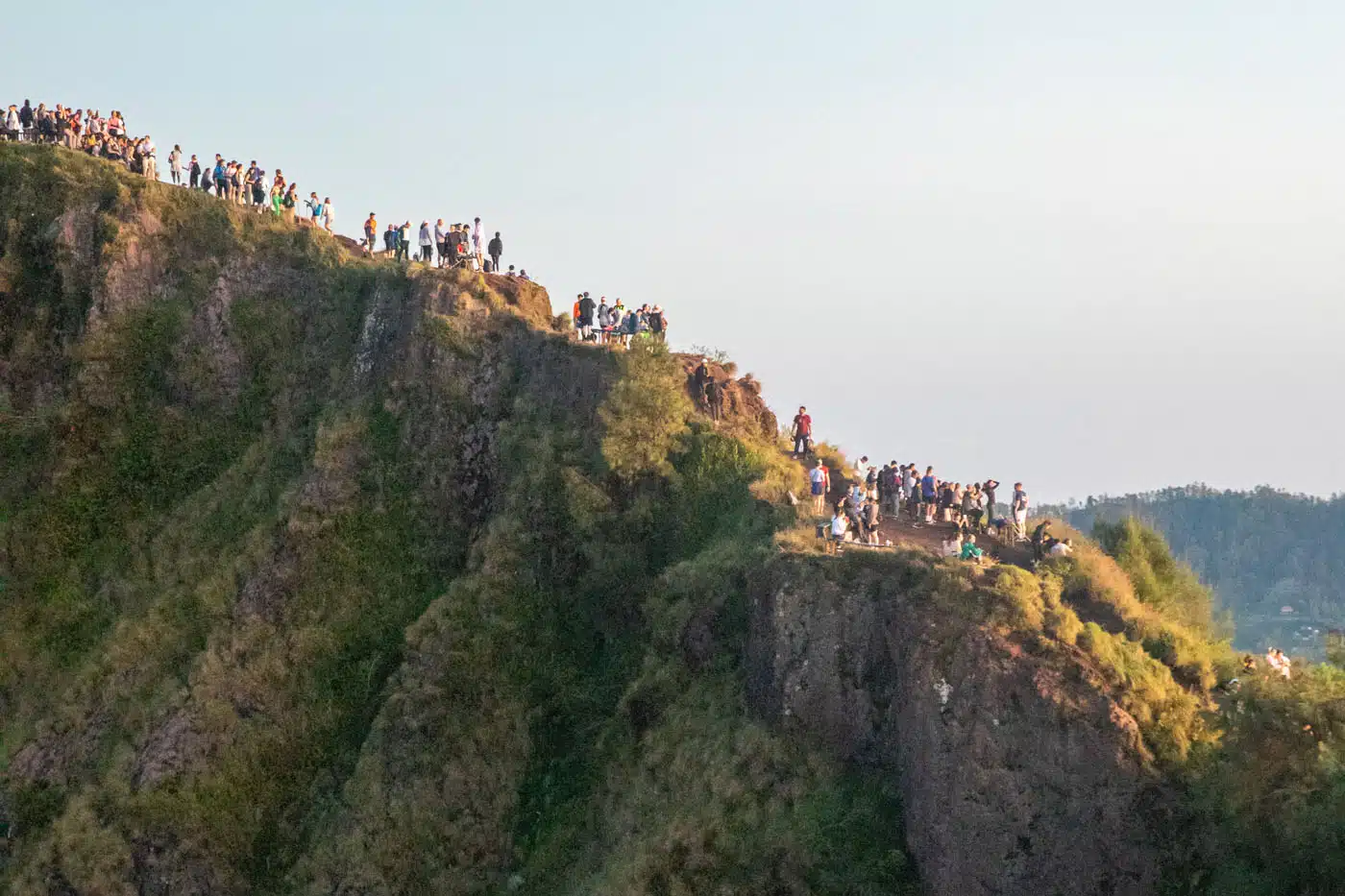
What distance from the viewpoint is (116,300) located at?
4588cm

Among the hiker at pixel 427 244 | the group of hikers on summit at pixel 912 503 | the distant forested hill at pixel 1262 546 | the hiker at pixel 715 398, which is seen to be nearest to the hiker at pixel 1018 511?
the group of hikers on summit at pixel 912 503

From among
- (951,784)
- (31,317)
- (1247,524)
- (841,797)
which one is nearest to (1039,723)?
(951,784)

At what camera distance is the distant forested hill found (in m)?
170

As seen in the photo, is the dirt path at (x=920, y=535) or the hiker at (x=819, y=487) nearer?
the dirt path at (x=920, y=535)

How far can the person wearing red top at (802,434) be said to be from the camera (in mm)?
41812

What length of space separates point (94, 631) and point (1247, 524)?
175m

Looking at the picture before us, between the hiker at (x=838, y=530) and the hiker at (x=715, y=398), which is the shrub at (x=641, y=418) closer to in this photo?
the hiker at (x=715, y=398)

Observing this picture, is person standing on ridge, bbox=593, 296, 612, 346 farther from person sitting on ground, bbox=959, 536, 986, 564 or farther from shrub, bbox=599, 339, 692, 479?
person sitting on ground, bbox=959, 536, 986, 564

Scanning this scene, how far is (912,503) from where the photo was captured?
39438 millimetres

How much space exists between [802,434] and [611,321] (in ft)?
23.6

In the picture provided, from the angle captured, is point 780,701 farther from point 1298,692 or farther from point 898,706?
point 1298,692

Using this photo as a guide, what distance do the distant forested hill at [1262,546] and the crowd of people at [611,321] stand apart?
433ft

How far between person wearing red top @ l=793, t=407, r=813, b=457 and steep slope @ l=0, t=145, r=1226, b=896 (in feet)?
4.50

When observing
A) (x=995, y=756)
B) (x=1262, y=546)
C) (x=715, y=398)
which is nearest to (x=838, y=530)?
(x=995, y=756)
